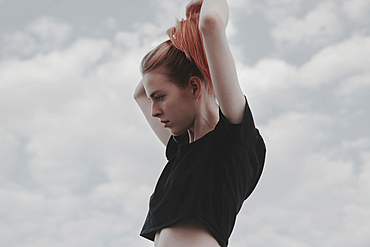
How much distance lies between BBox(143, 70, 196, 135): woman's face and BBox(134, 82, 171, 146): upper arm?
31 centimetres

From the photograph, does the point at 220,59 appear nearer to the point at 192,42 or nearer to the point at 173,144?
the point at 192,42

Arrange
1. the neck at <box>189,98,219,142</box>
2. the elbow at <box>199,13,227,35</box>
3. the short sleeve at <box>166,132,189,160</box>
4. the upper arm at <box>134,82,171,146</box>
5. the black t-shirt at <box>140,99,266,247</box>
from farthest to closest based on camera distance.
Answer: the upper arm at <box>134,82,171,146</box>, the short sleeve at <box>166,132,189,160</box>, the neck at <box>189,98,219,142</box>, the black t-shirt at <box>140,99,266,247</box>, the elbow at <box>199,13,227,35</box>

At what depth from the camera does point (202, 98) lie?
1.18 m

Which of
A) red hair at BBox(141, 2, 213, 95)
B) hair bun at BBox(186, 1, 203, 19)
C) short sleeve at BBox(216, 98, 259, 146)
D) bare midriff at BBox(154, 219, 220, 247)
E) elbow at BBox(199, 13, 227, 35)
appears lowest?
bare midriff at BBox(154, 219, 220, 247)

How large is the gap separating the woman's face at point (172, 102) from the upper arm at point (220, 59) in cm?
14

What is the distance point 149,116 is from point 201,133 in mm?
390

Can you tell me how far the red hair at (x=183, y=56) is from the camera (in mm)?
1163

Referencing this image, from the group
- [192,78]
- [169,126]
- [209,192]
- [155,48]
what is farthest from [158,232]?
→ [155,48]

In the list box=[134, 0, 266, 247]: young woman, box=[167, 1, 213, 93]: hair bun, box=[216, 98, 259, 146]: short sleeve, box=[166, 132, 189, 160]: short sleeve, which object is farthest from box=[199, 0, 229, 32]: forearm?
box=[166, 132, 189, 160]: short sleeve

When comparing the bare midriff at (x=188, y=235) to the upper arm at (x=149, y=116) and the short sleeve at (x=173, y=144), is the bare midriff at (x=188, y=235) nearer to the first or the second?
the short sleeve at (x=173, y=144)

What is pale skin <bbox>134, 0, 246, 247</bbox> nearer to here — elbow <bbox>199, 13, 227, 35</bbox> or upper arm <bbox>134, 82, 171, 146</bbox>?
elbow <bbox>199, 13, 227, 35</bbox>

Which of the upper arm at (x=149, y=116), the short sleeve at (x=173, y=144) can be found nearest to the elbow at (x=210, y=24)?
the short sleeve at (x=173, y=144)

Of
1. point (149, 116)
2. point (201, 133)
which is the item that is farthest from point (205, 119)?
point (149, 116)

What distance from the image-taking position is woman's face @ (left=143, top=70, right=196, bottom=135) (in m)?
1.15
